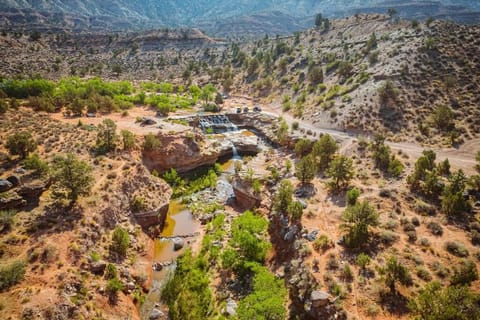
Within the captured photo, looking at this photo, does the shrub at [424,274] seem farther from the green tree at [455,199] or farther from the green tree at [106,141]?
the green tree at [106,141]

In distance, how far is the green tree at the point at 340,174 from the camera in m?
41.0

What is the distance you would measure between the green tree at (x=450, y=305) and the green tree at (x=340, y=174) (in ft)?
69.7

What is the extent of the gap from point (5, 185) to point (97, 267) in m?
15.0

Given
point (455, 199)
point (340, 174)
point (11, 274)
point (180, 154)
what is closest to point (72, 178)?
point (11, 274)

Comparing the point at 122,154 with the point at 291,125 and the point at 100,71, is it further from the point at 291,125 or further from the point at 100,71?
the point at 100,71

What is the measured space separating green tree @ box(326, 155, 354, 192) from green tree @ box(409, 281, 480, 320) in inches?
836

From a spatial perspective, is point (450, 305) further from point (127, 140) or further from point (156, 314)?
point (127, 140)

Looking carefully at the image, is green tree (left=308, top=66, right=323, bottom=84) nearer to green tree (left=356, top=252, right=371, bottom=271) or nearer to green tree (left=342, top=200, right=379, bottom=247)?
green tree (left=342, top=200, right=379, bottom=247)

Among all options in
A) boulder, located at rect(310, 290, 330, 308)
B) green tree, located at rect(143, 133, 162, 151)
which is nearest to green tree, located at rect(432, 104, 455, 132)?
boulder, located at rect(310, 290, 330, 308)

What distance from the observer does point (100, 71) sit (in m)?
110

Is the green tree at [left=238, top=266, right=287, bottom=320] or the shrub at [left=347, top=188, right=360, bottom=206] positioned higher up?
the shrub at [left=347, top=188, right=360, bottom=206]

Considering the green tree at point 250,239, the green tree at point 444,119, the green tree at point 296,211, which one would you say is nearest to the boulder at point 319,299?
the green tree at point 250,239

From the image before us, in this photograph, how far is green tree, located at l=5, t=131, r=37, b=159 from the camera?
121 feet

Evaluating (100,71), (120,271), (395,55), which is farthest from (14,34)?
(395,55)
